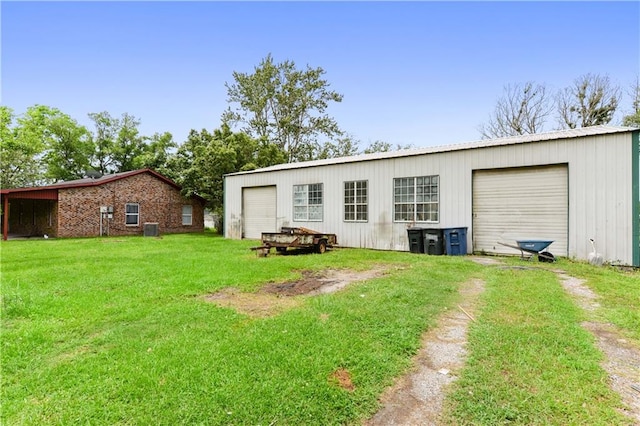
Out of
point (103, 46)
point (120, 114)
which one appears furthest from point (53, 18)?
point (120, 114)

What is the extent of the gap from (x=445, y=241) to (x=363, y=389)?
8.78 metres

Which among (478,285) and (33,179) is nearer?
(478,285)

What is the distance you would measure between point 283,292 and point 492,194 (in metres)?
8.10

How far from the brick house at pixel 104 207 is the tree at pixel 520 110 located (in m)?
25.5

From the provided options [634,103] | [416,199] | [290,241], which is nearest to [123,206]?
[290,241]

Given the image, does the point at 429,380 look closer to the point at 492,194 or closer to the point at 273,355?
the point at 273,355

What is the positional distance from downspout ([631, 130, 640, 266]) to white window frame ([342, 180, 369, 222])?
305 inches

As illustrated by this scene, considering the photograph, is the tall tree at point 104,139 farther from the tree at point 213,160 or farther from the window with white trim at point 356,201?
the window with white trim at point 356,201

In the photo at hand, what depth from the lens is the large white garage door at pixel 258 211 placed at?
16719 mm

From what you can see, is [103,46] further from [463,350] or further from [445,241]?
[463,350]

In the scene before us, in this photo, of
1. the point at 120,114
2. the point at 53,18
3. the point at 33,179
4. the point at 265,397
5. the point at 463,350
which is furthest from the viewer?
the point at 120,114

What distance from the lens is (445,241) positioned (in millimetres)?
10734

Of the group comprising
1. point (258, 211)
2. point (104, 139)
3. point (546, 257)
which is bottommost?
point (546, 257)

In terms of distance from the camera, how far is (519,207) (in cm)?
1033
